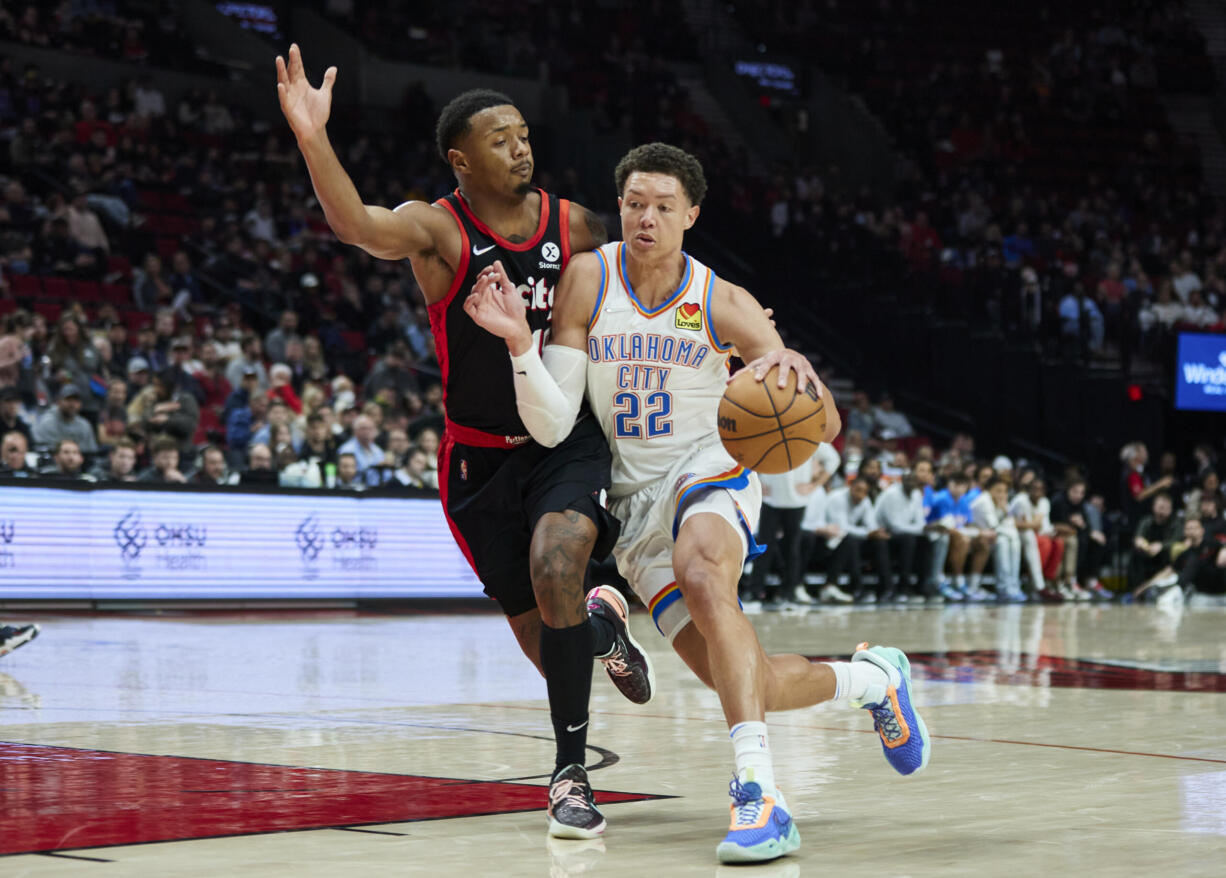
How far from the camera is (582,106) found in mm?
26141

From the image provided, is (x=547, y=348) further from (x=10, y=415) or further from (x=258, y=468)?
(x=10, y=415)

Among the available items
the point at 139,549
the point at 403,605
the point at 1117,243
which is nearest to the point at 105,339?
the point at 139,549

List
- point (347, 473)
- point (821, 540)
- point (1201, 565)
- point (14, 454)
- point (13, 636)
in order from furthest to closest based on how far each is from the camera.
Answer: point (1201, 565)
point (821, 540)
point (347, 473)
point (14, 454)
point (13, 636)

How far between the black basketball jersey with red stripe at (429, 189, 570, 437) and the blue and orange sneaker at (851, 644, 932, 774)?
1305 mm

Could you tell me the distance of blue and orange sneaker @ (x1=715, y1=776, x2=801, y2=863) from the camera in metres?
3.60

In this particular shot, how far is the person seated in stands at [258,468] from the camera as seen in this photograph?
43.3 feet

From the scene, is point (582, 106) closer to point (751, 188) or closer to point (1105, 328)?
point (751, 188)

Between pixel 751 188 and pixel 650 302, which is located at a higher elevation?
pixel 751 188

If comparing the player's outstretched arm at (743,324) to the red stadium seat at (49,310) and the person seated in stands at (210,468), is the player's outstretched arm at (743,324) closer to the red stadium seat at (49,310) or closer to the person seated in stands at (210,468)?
the person seated in stands at (210,468)

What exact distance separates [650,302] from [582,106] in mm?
22134

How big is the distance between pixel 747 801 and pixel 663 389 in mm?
1302

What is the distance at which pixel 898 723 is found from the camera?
4.59 metres

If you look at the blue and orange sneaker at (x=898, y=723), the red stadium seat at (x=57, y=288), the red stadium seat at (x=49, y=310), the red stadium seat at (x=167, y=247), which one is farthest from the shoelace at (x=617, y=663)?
the red stadium seat at (x=167, y=247)

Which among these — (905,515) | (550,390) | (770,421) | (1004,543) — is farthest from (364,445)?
(770,421)
